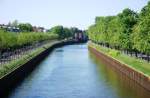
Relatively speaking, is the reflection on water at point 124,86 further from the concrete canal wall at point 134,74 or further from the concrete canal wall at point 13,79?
the concrete canal wall at point 13,79

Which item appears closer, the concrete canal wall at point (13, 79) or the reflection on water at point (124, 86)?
the reflection on water at point (124, 86)

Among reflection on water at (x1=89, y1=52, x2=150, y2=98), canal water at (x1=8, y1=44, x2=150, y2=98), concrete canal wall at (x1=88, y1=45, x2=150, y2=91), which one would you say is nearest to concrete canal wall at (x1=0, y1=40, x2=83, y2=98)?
canal water at (x1=8, y1=44, x2=150, y2=98)

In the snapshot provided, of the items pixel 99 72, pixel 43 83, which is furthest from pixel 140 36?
pixel 99 72

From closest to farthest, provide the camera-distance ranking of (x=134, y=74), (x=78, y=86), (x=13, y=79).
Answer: (x=78, y=86), (x=13, y=79), (x=134, y=74)

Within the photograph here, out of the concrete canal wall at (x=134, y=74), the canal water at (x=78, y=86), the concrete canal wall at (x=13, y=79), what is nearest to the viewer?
the concrete canal wall at (x=13, y=79)

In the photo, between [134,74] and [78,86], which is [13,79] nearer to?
[78,86]

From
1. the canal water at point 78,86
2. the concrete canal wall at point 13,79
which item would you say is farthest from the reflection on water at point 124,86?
the concrete canal wall at point 13,79

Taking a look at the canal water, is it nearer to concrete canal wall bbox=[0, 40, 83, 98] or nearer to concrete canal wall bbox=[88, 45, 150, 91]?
concrete canal wall bbox=[88, 45, 150, 91]

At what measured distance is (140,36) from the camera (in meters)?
59.9

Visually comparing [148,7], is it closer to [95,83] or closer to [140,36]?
[140,36]

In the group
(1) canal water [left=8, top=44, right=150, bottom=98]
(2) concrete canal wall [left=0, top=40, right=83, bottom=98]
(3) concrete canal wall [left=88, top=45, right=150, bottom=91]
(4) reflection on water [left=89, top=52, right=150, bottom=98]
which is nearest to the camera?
(4) reflection on water [left=89, top=52, right=150, bottom=98]

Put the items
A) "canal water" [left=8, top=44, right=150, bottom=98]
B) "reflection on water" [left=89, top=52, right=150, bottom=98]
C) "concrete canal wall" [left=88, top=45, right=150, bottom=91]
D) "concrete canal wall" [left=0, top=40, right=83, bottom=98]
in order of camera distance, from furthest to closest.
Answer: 1. "concrete canal wall" [left=88, top=45, right=150, bottom=91]
2. "canal water" [left=8, top=44, right=150, bottom=98]
3. "concrete canal wall" [left=0, top=40, right=83, bottom=98]
4. "reflection on water" [left=89, top=52, right=150, bottom=98]

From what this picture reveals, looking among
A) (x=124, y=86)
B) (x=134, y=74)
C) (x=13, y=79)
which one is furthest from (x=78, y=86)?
(x=13, y=79)

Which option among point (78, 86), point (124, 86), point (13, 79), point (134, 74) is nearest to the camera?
point (124, 86)
